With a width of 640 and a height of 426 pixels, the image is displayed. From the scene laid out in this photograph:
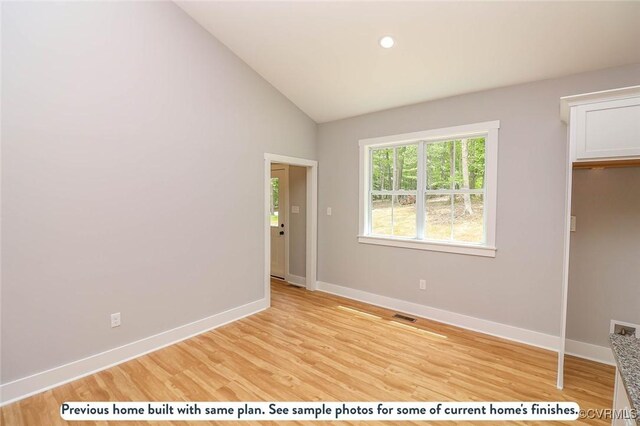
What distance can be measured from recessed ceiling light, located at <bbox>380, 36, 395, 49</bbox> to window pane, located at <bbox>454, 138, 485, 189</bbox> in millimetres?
1408

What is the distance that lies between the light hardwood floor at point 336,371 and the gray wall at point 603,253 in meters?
0.42

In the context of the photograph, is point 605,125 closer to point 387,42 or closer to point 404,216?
point 387,42

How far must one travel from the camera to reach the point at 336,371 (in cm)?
261

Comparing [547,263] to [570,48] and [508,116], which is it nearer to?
[508,116]

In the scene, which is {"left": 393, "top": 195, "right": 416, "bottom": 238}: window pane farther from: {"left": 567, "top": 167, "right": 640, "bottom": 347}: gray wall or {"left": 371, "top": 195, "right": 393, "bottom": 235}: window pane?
{"left": 567, "top": 167, "right": 640, "bottom": 347}: gray wall

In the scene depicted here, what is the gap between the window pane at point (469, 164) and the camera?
344 centimetres

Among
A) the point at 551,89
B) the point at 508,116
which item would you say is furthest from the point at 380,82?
the point at 551,89

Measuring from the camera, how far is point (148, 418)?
81.0 inches

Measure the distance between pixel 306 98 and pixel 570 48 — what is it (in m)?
2.87

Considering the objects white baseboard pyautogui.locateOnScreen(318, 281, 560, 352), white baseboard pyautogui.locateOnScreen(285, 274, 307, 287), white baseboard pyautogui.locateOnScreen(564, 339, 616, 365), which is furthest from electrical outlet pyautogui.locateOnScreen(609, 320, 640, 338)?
white baseboard pyautogui.locateOnScreen(285, 274, 307, 287)

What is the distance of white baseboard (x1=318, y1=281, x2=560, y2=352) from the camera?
3025 mm

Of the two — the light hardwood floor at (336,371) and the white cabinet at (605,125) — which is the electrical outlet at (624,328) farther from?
the white cabinet at (605,125)

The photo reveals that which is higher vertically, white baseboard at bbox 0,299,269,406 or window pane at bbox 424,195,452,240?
window pane at bbox 424,195,452,240

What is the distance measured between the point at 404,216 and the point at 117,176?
10.9 ft
